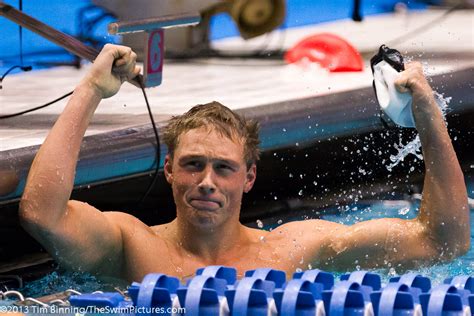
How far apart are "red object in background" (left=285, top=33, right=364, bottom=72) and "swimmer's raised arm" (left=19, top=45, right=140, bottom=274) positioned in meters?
3.45

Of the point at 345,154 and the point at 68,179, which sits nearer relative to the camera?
the point at 68,179

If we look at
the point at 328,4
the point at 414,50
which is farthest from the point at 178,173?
the point at 328,4

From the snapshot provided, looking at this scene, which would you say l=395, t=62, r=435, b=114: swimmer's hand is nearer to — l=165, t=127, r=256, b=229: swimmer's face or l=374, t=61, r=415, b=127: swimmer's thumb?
l=374, t=61, r=415, b=127: swimmer's thumb

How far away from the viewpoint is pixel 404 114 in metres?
3.80

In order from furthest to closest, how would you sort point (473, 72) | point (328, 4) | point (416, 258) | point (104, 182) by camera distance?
1. point (328, 4)
2. point (473, 72)
3. point (104, 182)
4. point (416, 258)

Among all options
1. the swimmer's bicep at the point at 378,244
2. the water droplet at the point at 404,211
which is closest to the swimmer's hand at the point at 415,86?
the swimmer's bicep at the point at 378,244

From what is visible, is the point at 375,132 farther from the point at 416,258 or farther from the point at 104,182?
the point at 416,258

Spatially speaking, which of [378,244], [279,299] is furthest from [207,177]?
[279,299]

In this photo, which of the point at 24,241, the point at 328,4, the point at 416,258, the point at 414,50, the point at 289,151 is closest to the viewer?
the point at 416,258

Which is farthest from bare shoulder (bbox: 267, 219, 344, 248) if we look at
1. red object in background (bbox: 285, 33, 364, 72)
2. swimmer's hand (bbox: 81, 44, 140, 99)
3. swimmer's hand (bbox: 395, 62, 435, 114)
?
red object in background (bbox: 285, 33, 364, 72)

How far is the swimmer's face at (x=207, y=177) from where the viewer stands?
372 cm

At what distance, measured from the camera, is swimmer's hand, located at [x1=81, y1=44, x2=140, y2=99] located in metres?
3.69

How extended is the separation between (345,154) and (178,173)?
2496 millimetres

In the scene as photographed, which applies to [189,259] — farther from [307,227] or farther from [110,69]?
[110,69]
